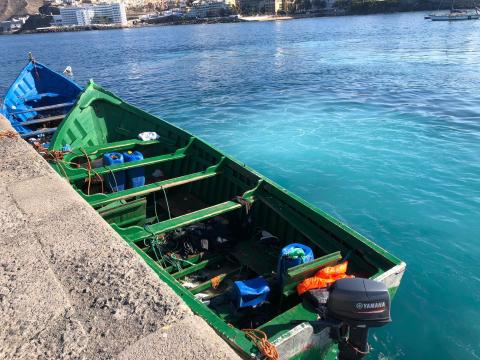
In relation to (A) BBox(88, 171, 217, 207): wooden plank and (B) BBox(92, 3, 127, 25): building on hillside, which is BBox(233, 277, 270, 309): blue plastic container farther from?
(B) BBox(92, 3, 127, 25): building on hillside

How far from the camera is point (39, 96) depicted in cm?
1583

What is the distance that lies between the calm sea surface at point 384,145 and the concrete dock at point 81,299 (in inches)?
182

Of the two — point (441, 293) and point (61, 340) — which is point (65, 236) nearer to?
point (61, 340)

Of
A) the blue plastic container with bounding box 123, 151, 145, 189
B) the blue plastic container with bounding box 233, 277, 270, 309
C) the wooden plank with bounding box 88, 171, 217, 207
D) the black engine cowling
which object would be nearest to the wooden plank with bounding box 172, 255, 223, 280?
the blue plastic container with bounding box 233, 277, 270, 309

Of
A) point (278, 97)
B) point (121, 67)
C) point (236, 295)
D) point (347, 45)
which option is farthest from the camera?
point (347, 45)

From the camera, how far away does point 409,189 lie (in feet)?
38.8

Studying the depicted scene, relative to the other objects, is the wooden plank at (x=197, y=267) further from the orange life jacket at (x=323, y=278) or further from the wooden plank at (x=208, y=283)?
the orange life jacket at (x=323, y=278)

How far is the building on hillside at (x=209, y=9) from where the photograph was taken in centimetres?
17738

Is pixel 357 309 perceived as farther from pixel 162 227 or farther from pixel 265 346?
pixel 162 227

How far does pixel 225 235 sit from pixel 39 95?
1306 centimetres

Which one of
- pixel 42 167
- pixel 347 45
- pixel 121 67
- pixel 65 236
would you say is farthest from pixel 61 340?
pixel 347 45

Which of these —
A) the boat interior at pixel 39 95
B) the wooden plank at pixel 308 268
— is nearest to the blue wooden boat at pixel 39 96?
the boat interior at pixel 39 95

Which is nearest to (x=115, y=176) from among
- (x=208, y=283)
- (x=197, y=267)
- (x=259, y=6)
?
(x=197, y=267)

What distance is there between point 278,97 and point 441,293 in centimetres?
1749
